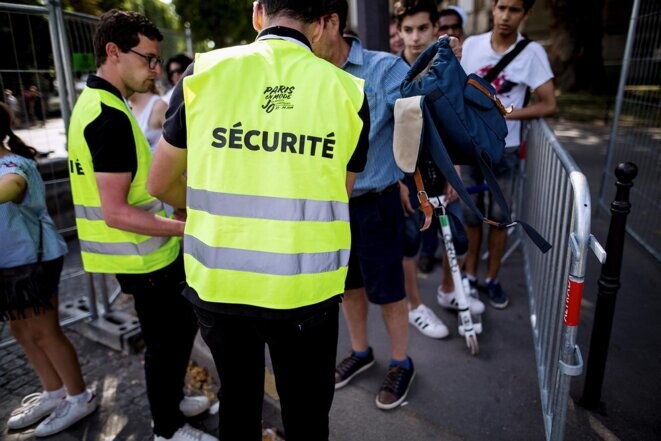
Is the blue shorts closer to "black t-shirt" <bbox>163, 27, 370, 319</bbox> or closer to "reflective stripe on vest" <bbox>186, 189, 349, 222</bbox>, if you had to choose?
"black t-shirt" <bbox>163, 27, 370, 319</bbox>

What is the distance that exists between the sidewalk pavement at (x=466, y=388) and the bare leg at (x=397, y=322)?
280 mm

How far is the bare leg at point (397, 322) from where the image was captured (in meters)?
2.75

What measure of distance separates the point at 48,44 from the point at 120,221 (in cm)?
242

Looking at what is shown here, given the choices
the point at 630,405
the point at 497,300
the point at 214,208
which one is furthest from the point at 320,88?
the point at 497,300

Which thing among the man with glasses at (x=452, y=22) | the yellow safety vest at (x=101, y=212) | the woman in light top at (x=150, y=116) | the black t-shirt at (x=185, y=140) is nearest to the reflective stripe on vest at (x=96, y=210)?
the yellow safety vest at (x=101, y=212)

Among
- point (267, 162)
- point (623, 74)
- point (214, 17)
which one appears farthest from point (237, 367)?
point (214, 17)

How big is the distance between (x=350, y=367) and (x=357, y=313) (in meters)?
0.34

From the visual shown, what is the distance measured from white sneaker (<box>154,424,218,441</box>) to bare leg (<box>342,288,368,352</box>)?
38.3 inches

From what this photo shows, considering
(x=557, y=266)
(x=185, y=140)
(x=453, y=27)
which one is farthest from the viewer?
(x=453, y=27)

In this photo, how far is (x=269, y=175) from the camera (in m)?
1.45

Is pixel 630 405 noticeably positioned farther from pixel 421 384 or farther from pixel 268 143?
pixel 268 143

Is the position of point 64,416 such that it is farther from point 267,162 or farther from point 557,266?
point 557,266

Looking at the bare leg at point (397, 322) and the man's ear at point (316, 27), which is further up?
the man's ear at point (316, 27)

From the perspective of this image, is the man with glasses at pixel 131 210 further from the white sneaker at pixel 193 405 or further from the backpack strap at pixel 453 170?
the backpack strap at pixel 453 170
